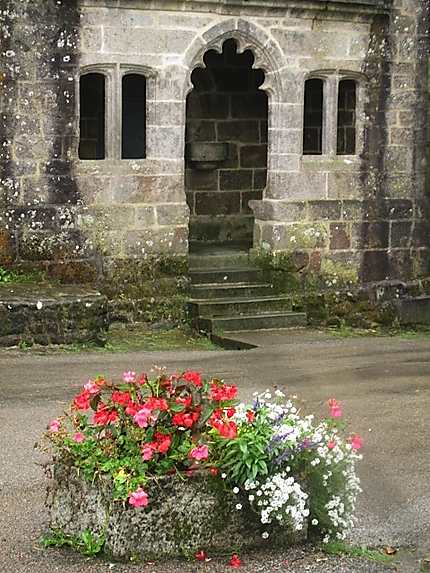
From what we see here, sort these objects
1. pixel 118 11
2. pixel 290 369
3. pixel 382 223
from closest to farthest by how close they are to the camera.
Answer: pixel 290 369 → pixel 118 11 → pixel 382 223

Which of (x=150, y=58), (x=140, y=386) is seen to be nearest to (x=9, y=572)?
(x=140, y=386)

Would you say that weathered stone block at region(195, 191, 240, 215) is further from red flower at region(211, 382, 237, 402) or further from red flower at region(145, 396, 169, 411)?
red flower at region(145, 396, 169, 411)

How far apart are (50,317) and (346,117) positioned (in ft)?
15.6

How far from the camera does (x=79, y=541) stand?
5.47 meters

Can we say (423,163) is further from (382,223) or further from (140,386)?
(140,386)

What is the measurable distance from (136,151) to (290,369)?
3813 mm

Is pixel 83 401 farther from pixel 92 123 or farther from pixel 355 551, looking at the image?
pixel 92 123

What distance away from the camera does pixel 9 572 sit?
17.3ft

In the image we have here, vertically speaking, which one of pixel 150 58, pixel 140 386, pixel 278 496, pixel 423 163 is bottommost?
pixel 278 496

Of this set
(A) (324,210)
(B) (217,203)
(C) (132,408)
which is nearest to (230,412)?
(C) (132,408)

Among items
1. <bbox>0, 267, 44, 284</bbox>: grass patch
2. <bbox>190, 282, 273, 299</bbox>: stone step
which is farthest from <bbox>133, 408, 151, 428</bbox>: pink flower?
<bbox>190, 282, 273, 299</bbox>: stone step

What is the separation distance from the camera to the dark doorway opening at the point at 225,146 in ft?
46.9

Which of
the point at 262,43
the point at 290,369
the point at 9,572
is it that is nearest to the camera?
the point at 9,572

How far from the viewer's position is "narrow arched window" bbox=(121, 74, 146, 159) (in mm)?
12703
